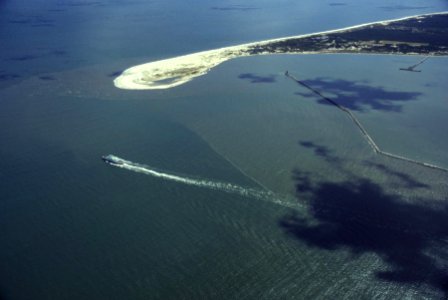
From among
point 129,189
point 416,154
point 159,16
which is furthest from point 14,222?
point 159,16

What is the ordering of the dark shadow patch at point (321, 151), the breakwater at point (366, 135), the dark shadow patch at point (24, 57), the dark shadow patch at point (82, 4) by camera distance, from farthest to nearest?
the dark shadow patch at point (82, 4)
the dark shadow patch at point (24, 57)
the dark shadow patch at point (321, 151)
the breakwater at point (366, 135)

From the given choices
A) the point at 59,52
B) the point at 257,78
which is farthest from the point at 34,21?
the point at 257,78

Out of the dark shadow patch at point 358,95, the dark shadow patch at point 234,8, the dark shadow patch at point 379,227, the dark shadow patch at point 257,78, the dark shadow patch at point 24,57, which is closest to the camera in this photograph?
the dark shadow patch at point 379,227

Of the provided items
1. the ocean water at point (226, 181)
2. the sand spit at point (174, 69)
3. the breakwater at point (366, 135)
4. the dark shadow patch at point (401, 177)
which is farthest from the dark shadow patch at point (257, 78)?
the dark shadow patch at point (401, 177)

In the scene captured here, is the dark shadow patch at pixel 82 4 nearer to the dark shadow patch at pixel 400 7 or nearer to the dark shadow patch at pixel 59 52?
the dark shadow patch at pixel 59 52

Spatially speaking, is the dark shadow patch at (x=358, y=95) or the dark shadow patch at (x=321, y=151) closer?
the dark shadow patch at (x=321, y=151)

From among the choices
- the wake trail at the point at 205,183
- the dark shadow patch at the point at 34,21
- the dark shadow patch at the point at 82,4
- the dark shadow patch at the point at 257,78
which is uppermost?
the dark shadow patch at the point at 82,4

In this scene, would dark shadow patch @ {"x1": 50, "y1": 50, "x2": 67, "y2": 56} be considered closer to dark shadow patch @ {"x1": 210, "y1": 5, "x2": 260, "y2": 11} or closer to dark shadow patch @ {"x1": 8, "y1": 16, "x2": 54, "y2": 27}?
dark shadow patch @ {"x1": 8, "y1": 16, "x2": 54, "y2": 27}
